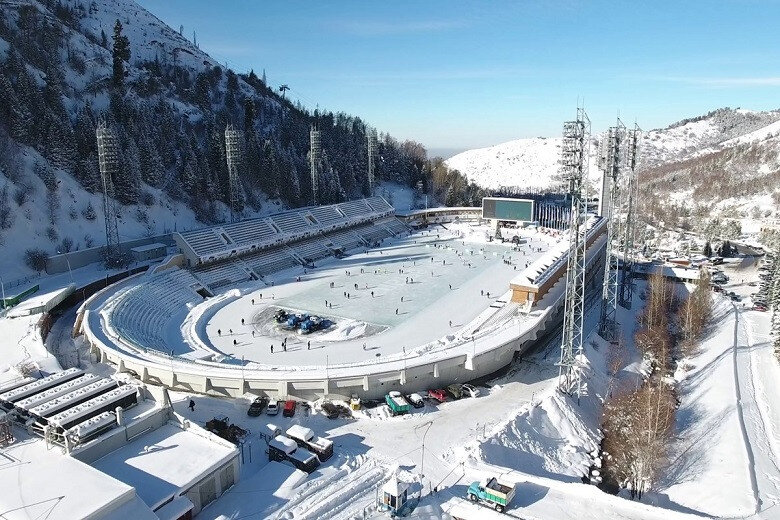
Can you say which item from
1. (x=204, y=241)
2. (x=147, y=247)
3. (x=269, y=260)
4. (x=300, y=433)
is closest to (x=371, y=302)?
(x=269, y=260)

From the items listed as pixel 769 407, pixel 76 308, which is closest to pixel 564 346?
pixel 769 407

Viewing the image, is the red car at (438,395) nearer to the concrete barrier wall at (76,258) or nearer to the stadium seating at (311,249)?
the stadium seating at (311,249)

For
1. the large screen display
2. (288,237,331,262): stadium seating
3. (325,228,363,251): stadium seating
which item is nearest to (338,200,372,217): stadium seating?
(325,228,363,251): stadium seating

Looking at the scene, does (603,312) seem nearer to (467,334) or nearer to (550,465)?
(467,334)

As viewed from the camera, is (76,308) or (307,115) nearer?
(76,308)

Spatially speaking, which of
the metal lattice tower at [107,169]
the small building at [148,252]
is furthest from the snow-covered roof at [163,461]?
the small building at [148,252]
